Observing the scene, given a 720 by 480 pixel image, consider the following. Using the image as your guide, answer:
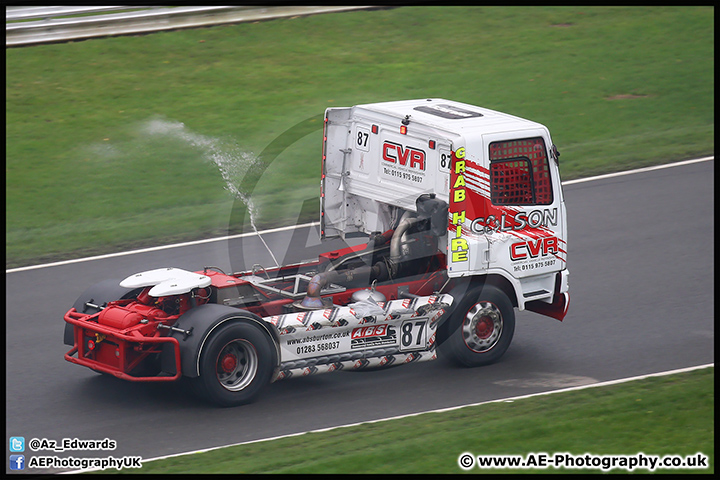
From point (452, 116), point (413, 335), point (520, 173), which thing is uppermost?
point (452, 116)

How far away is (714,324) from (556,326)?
190 cm

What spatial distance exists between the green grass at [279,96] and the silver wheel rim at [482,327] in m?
5.01

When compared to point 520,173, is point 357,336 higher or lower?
lower

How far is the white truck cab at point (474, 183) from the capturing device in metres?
10.7

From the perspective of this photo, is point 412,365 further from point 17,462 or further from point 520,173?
point 17,462

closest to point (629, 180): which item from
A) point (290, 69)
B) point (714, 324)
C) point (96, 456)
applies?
point (714, 324)

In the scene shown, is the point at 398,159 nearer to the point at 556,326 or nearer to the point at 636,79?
the point at 556,326

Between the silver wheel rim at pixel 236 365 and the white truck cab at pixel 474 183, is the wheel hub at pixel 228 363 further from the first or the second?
the white truck cab at pixel 474 183

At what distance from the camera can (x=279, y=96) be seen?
22203 mm

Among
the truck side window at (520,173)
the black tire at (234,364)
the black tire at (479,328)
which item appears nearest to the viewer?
the black tire at (234,364)

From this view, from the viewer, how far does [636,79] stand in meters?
23.7

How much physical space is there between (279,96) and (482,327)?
1224cm

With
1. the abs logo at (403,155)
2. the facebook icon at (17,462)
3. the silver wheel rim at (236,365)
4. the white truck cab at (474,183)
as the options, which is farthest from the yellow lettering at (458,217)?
the facebook icon at (17,462)

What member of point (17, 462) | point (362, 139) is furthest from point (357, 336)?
point (17, 462)
